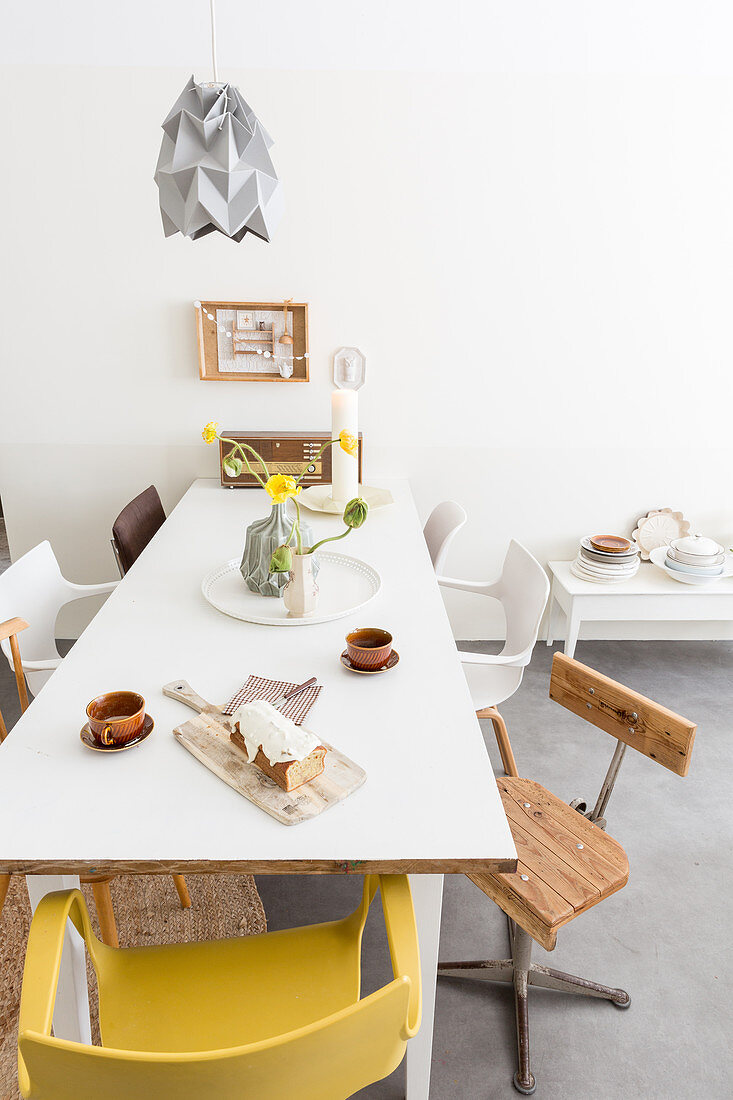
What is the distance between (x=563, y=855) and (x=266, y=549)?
92cm

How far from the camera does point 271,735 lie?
1.18 metres

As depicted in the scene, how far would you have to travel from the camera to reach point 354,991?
116 centimetres

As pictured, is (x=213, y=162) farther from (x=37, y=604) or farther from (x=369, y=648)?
(x=37, y=604)

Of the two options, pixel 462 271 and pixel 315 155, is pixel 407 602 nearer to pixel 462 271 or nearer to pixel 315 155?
pixel 462 271

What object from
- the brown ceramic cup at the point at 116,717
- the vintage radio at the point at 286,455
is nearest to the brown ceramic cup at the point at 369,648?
the brown ceramic cup at the point at 116,717

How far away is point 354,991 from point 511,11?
2902mm

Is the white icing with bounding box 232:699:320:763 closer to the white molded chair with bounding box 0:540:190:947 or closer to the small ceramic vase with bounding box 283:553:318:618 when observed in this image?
the small ceramic vase with bounding box 283:553:318:618

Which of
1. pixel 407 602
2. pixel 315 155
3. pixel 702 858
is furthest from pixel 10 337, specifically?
pixel 702 858

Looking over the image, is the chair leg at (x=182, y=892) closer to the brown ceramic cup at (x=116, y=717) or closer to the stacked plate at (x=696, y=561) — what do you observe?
the brown ceramic cup at (x=116, y=717)

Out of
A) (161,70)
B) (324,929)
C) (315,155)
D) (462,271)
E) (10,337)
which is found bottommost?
(324,929)

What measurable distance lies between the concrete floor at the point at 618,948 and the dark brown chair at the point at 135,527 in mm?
833

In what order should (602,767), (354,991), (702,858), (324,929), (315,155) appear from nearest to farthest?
(354,991) < (324,929) < (702,858) < (602,767) < (315,155)

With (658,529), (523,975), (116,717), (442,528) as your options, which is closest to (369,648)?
(116,717)

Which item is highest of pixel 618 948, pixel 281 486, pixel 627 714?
pixel 281 486
